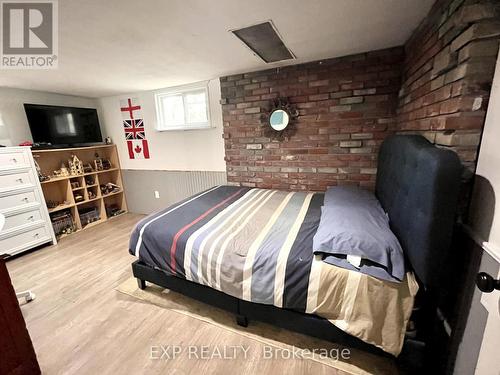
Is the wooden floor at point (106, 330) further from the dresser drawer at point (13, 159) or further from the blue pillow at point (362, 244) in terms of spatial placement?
the dresser drawer at point (13, 159)

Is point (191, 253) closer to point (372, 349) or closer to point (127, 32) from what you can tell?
point (372, 349)

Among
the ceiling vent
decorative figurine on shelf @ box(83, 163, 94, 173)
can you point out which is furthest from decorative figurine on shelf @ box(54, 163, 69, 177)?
the ceiling vent

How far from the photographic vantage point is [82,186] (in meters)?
3.56

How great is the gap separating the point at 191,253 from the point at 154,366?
699mm

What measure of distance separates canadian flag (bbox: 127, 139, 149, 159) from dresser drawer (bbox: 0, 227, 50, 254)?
1685 millimetres

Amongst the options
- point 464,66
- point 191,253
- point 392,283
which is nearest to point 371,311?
point 392,283

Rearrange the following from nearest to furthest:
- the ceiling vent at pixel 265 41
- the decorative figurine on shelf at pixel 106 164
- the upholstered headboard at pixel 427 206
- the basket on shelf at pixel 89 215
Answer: the upholstered headboard at pixel 427 206 → the ceiling vent at pixel 265 41 → the basket on shelf at pixel 89 215 → the decorative figurine on shelf at pixel 106 164

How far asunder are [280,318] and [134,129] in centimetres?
377

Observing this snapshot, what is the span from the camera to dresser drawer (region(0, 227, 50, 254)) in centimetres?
258

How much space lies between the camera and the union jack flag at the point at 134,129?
3732 mm

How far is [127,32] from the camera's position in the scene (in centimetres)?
156

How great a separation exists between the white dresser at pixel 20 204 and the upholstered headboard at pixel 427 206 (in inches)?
158

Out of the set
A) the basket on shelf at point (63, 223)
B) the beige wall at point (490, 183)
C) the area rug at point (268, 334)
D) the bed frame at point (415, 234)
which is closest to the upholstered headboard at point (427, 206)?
the bed frame at point (415, 234)

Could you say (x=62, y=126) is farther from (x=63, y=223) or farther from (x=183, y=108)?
(x=183, y=108)
